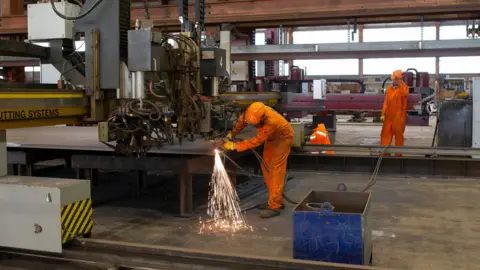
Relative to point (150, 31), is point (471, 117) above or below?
below

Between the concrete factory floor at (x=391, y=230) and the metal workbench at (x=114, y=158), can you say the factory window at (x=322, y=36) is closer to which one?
the concrete factory floor at (x=391, y=230)

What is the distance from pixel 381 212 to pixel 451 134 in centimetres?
373

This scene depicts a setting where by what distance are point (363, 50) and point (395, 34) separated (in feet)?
67.9

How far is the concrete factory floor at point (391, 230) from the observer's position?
4277 millimetres

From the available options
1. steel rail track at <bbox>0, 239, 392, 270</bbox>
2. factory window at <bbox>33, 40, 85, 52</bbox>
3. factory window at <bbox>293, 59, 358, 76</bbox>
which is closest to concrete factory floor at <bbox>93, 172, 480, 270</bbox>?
steel rail track at <bbox>0, 239, 392, 270</bbox>

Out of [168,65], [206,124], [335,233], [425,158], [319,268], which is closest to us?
[319,268]

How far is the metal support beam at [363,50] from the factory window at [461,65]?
2084cm

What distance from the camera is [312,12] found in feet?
28.1

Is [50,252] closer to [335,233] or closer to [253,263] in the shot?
[253,263]

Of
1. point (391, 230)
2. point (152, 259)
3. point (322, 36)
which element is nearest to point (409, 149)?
point (391, 230)

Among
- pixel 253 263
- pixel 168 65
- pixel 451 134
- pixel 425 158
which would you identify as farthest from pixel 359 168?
pixel 253 263

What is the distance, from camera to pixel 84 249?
12.8 feet

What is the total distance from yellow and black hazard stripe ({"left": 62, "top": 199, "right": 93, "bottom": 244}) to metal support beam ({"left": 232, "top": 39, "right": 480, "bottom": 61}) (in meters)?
5.67

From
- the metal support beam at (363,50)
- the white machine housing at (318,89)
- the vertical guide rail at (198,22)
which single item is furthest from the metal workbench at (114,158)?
the white machine housing at (318,89)
